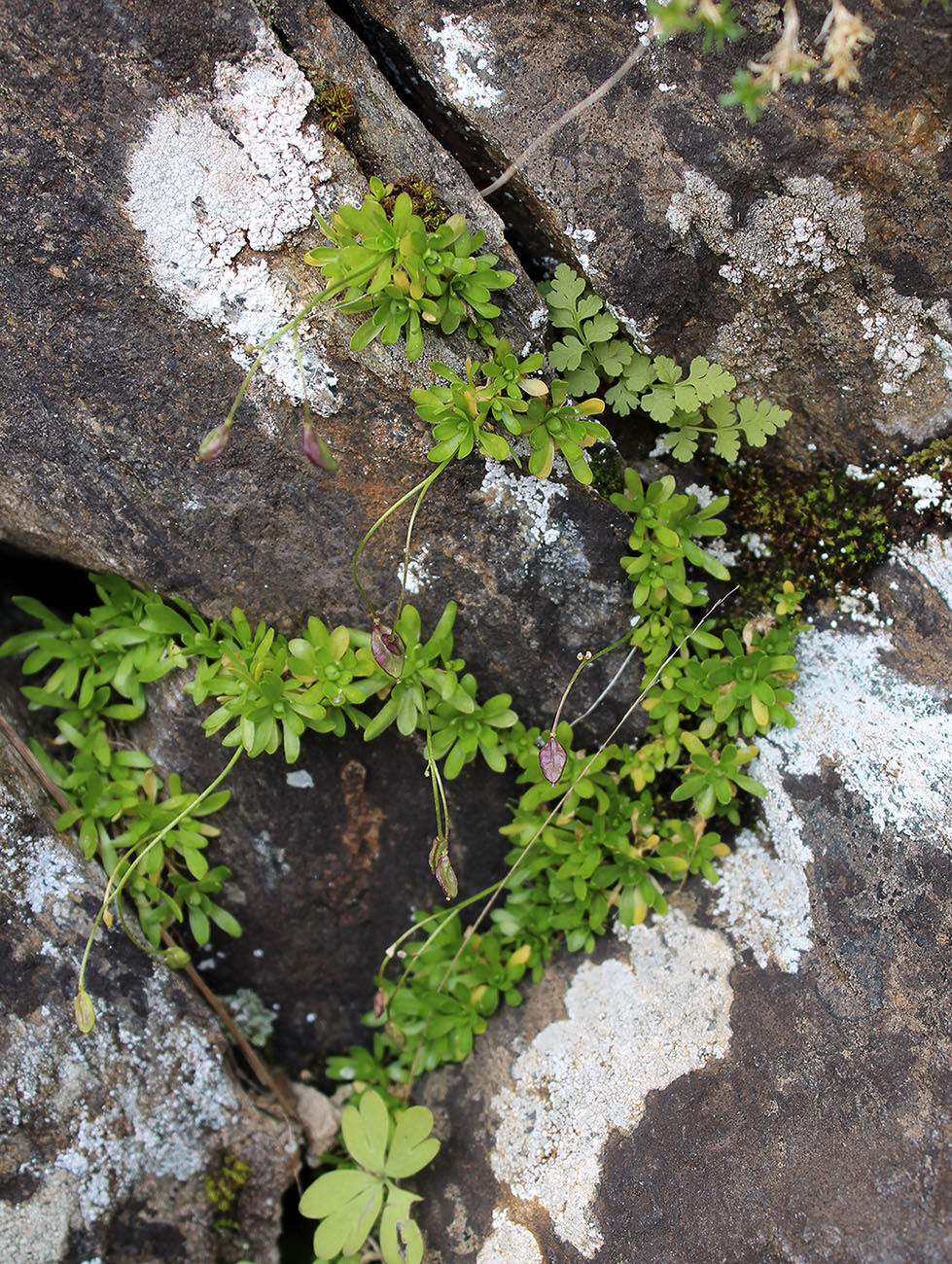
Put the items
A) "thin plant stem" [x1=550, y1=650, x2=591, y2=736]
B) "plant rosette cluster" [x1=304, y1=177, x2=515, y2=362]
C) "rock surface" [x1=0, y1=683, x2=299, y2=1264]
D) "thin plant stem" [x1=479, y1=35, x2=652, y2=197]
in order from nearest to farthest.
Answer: "thin plant stem" [x1=479, y1=35, x2=652, y2=197] < "plant rosette cluster" [x1=304, y1=177, x2=515, y2=362] < "rock surface" [x1=0, y1=683, x2=299, y2=1264] < "thin plant stem" [x1=550, y1=650, x2=591, y2=736]

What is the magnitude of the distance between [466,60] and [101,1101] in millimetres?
3456

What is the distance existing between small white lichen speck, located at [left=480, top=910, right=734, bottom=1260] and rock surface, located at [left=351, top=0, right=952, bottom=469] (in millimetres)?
1942

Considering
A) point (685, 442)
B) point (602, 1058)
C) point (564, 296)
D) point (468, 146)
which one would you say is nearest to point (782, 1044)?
point (602, 1058)

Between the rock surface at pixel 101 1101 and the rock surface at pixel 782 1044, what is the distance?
764mm

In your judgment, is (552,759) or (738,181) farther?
(552,759)

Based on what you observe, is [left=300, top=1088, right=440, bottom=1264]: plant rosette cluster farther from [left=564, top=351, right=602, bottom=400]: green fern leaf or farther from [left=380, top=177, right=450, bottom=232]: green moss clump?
[left=380, top=177, right=450, bottom=232]: green moss clump

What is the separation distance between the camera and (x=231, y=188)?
7.64 feet

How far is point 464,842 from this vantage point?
3188mm

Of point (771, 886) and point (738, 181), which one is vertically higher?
point (738, 181)

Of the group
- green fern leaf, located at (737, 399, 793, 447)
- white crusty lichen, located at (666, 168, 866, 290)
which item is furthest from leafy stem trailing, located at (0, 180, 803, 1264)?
white crusty lichen, located at (666, 168, 866, 290)

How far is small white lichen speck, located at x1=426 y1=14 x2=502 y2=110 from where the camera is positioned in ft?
7.75

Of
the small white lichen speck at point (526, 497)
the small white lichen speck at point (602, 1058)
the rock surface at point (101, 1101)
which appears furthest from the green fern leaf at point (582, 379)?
the rock surface at point (101, 1101)

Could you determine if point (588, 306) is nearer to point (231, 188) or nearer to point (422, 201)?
point (422, 201)

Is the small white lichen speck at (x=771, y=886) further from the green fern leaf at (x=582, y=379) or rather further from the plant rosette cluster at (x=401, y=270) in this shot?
the plant rosette cluster at (x=401, y=270)
